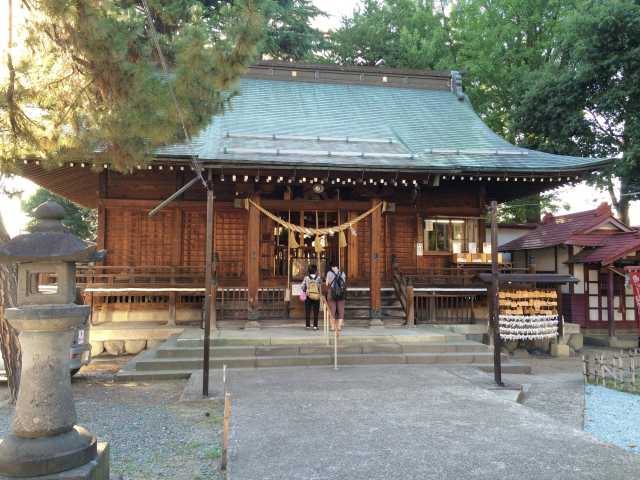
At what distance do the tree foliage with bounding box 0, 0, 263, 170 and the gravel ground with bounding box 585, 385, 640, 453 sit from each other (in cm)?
680

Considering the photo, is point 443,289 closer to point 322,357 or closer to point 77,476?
point 322,357

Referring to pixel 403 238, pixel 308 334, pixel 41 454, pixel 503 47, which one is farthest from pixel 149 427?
pixel 503 47

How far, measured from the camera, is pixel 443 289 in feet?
38.6

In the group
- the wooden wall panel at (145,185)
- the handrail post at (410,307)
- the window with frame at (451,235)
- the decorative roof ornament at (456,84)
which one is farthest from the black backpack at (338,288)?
the decorative roof ornament at (456,84)

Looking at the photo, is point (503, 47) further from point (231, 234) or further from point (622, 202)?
point (231, 234)

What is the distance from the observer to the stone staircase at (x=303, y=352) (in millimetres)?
8422

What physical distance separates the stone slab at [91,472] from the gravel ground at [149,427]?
10.0 inches

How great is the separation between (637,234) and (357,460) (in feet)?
45.2

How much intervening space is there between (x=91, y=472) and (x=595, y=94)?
764 inches

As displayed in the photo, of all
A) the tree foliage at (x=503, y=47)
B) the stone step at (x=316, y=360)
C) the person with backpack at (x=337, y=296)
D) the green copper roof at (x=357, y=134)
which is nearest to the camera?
the stone step at (x=316, y=360)

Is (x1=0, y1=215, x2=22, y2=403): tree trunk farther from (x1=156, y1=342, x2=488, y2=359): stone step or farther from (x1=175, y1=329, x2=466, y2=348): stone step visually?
(x1=175, y1=329, x2=466, y2=348): stone step

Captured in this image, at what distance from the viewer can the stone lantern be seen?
10.9 feet

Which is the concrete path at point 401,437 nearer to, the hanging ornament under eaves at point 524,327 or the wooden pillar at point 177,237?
the hanging ornament under eaves at point 524,327

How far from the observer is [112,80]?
595cm
